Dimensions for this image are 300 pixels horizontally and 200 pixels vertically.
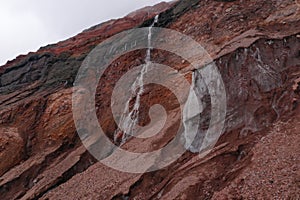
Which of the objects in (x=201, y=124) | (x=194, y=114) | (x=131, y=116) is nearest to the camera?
(x=201, y=124)

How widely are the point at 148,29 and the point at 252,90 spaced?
1531cm

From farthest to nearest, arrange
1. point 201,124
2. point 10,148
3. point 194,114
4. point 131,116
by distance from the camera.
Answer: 1. point 10,148
2. point 131,116
3. point 194,114
4. point 201,124

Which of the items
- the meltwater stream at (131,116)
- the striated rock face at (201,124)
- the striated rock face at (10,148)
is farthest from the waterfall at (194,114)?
the striated rock face at (10,148)

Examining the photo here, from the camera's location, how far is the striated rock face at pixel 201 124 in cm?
1267

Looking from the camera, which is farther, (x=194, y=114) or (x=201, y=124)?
(x=194, y=114)

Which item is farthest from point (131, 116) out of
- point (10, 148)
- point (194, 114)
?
point (10, 148)

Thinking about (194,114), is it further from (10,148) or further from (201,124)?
(10,148)

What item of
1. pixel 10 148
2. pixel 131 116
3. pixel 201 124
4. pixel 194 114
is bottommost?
pixel 201 124

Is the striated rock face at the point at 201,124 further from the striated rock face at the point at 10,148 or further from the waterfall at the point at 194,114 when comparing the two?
the waterfall at the point at 194,114

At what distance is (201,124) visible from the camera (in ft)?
52.7

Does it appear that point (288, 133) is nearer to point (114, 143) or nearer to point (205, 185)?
point (205, 185)

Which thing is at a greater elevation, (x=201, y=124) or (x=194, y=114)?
(x=194, y=114)

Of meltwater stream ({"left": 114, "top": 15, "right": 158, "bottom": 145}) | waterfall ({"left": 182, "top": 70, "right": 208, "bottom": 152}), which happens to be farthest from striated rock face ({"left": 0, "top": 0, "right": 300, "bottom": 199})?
meltwater stream ({"left": 114, "top": 15, "right": 158, "bottom": 145})

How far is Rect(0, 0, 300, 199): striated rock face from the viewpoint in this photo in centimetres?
1267
